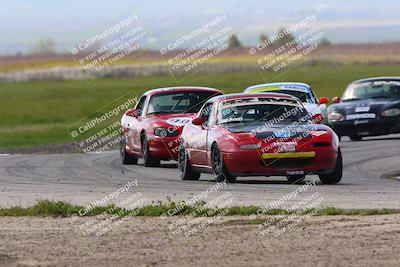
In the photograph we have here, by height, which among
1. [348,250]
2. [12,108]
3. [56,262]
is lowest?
[12,108]

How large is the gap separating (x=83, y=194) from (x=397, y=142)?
532 inches

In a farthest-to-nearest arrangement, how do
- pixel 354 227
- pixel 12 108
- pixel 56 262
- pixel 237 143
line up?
pixel 12 108, pixel 237 143, pixel 354 227, pixel 56 262

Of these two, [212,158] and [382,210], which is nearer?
[382,210]

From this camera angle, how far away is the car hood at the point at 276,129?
17625 mm

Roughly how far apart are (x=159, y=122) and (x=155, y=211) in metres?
8.49

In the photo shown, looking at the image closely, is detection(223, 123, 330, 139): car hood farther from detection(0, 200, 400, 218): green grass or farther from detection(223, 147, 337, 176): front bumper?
detection(0, 200, 400, 218): green grass

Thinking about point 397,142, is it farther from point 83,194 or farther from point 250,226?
point 250,226

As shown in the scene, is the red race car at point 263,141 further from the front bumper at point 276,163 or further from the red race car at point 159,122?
the red race car at point 159,122

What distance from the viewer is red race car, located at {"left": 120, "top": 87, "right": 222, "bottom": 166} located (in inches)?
870

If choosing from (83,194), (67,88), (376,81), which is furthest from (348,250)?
(67,88)

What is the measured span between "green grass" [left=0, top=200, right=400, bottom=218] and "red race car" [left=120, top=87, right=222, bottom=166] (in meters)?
7.67

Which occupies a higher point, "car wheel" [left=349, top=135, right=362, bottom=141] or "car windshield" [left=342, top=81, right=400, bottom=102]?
"car windshield" [left=342, top=81, right=400, bottom=102]

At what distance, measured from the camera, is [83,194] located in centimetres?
1648

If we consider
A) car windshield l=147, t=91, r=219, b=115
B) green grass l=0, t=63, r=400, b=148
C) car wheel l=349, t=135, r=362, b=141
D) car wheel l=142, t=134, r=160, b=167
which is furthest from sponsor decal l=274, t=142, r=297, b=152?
green grass l=0, t=63, r=400, b=148
